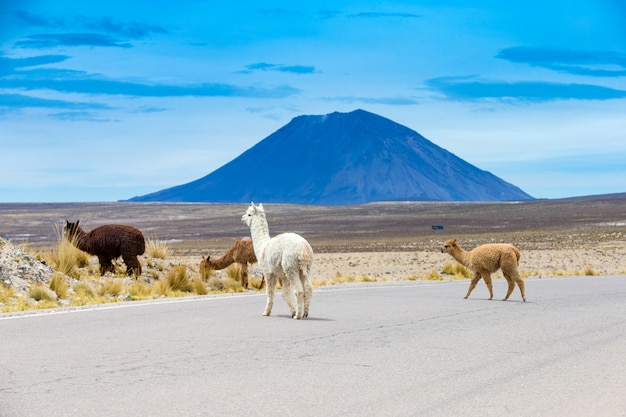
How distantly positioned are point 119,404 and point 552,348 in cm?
564

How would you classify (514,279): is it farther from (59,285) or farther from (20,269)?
(20,269)

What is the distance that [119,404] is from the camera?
787cm

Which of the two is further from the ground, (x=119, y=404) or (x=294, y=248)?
(x=294, y=248)

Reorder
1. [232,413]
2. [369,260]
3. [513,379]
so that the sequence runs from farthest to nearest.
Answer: [369,260] < [513,379] < [232,413]

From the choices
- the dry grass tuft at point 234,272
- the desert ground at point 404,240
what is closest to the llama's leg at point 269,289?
the dry grass tuft at point 234,272

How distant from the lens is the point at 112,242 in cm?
2162

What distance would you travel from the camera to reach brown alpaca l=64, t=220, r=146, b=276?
21547 mm

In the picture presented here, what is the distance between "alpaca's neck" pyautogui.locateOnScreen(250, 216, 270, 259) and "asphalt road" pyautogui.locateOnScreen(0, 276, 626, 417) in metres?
1.10

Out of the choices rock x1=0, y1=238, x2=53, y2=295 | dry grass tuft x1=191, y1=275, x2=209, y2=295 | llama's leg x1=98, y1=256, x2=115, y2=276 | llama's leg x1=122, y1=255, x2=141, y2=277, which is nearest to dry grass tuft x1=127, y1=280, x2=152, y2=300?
llama's leg x1=122, y1=255, x2=141, y2=277

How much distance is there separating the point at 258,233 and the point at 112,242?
7171 millimetres

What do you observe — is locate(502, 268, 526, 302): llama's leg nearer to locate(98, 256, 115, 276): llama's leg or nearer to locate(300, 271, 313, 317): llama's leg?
locate(300, 271, 313, 317): llama's leg

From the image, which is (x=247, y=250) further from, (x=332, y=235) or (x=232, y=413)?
(x=332, y=235)

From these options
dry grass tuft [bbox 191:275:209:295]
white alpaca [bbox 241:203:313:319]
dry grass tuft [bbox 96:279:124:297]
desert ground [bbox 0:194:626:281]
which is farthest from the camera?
desert ground [bbox 0:194:626:281]

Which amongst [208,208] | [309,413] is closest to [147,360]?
[309,413]
